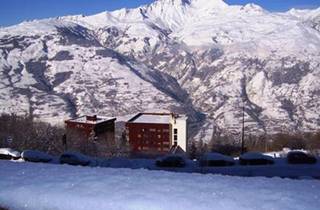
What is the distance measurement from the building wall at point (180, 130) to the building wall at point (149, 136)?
991 mm

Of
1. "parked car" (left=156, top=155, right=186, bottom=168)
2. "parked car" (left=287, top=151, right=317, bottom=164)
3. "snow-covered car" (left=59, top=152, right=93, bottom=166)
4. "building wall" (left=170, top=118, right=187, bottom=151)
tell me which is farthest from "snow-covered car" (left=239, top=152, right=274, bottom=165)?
"building wall" (left=170, top=118, right=187, bottom=151)

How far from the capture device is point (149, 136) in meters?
80.9

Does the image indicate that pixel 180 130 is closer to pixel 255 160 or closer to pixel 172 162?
pixel 255 160

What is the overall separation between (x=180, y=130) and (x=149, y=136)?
5.41 m

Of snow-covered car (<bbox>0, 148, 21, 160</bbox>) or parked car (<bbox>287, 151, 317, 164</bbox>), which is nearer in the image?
snow-covered car (<bbox>0, 148, 21, 160</bbox>)

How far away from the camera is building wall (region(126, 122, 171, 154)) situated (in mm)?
80562

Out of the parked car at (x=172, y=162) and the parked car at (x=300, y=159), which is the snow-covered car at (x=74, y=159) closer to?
the parked car at (x=172, y=162)

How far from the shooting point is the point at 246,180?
10.3 metres

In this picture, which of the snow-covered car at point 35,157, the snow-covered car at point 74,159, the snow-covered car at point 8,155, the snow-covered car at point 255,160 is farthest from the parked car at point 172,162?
the snow-covered car at point 8,155

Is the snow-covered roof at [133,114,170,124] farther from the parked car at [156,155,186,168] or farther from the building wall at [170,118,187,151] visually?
the parked car at [156,155,186,168]

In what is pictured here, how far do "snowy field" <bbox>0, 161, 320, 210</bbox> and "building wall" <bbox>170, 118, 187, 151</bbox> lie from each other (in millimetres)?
69581

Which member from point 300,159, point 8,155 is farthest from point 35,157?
point 300,159

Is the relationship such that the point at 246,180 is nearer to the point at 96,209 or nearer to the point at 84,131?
the point at 96,209

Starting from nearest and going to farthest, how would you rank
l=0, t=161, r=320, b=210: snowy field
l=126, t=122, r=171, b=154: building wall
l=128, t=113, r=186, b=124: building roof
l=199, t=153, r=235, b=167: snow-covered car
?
l=0, t=161, r=320, b=210: snowy field → l=199, t=153, r=235, b=167: snow-covered car → l=126, t=122, r=171, b=154: building wall → l=128, t=113, r=186, b=124: building roof
